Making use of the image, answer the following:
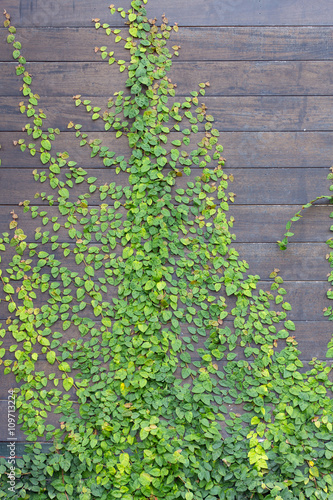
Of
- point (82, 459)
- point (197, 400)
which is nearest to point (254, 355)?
point (197, 400)

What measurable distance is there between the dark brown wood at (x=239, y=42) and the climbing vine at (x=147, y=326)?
52mm

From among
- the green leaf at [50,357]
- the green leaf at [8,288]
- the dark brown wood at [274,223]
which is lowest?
the green leaf at [50,357]

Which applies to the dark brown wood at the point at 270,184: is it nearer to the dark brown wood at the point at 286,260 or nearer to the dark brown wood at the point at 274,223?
the dark brown wood at the point at 274,223

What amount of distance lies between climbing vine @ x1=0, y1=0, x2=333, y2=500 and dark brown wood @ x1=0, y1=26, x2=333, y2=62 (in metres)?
0.05

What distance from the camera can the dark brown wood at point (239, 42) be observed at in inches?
70.9

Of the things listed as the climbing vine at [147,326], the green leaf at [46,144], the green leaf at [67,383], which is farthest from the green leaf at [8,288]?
the green leaf at [46,144]

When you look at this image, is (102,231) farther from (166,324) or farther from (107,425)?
(107,425)

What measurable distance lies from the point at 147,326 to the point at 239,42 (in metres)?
1.29

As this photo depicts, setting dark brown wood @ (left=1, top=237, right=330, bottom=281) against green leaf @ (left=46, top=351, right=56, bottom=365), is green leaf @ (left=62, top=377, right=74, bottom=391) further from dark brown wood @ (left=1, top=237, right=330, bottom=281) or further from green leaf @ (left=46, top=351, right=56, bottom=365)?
dark brown wood @ (left=1, top=237, right=330, bottom=281)

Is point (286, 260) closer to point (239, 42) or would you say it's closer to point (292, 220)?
point (292, 220)

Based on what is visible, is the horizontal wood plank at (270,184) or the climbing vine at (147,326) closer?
the climbing vine at (147,326)

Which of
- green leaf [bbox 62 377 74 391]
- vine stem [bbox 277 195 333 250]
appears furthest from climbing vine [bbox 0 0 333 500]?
vine stem [bbox 277 195 333 250]

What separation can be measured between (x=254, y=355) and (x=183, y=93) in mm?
1171

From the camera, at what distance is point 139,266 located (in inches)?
69.4
